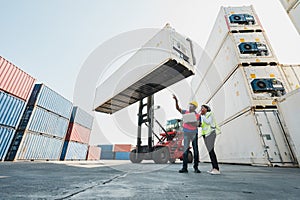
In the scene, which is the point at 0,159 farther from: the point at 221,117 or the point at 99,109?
the point at 221,117

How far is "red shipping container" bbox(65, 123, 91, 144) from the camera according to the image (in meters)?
15.0

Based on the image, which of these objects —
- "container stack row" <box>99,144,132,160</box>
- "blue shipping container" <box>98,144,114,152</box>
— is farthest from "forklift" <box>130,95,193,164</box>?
"blue shipping container" <box>98,144,114,152</box>

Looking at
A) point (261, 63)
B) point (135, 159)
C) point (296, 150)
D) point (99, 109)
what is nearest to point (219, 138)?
point (296, 150)

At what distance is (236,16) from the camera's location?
709 cm

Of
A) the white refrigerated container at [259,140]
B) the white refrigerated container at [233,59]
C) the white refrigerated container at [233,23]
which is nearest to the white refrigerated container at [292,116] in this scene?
the white refrigerated container at [259,140]

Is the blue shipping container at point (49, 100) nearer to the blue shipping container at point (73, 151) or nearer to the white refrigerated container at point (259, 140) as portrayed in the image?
the blue shipping container at point (73, 151)

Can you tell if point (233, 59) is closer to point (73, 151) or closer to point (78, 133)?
point (73, 151)

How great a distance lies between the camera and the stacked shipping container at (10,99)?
8.30 m

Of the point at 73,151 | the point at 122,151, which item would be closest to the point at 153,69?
the point at 73,151

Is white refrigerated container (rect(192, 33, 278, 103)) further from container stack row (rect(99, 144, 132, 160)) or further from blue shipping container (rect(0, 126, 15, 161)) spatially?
container stack row (rect(99, 144, 132, 160))

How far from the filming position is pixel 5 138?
27.7 feet

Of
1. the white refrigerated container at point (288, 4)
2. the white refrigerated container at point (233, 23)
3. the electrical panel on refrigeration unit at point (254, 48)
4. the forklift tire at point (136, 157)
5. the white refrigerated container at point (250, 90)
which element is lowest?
the forklift tire at point (136, 157)

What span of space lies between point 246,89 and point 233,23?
3592mm

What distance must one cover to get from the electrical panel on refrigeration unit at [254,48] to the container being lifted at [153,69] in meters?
2.15
